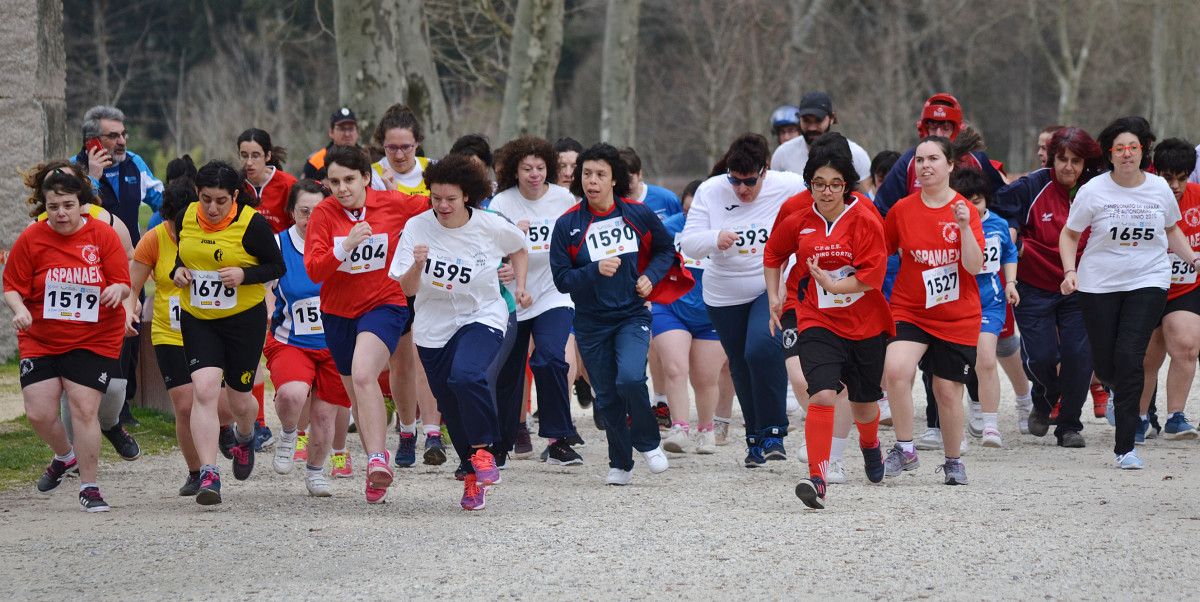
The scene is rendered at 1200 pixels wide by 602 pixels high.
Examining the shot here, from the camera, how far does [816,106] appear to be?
38.1 feet

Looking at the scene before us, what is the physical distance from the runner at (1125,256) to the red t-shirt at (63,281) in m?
5.29

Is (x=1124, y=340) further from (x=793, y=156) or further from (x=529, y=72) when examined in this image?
(x=529, y=72)

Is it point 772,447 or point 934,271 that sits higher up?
point 934,271

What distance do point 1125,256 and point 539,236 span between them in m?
3.50

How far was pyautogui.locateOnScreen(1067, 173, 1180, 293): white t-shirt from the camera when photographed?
924cm

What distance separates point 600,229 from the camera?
Result: 8820mm

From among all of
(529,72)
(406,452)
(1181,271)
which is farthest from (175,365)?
(529,72)

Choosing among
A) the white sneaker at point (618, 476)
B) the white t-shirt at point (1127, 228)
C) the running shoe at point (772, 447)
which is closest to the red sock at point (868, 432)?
the running shoe at point (772, 447)

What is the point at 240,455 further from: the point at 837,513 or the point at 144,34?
the point at 144,34

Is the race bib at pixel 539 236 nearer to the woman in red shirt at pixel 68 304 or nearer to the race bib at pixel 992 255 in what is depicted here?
the woman in red shirt at pixel 68 304

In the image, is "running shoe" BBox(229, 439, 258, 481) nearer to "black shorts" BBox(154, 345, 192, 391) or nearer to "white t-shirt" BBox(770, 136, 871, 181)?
"black shorts" BBox(154, 345, 192, 391)

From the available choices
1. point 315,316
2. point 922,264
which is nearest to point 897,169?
point 922,264

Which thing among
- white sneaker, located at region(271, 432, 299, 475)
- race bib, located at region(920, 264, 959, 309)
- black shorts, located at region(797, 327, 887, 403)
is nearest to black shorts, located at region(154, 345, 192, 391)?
white sneaker, located at region(271, 432, 299, 475)

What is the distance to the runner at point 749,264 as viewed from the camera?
9.67m
